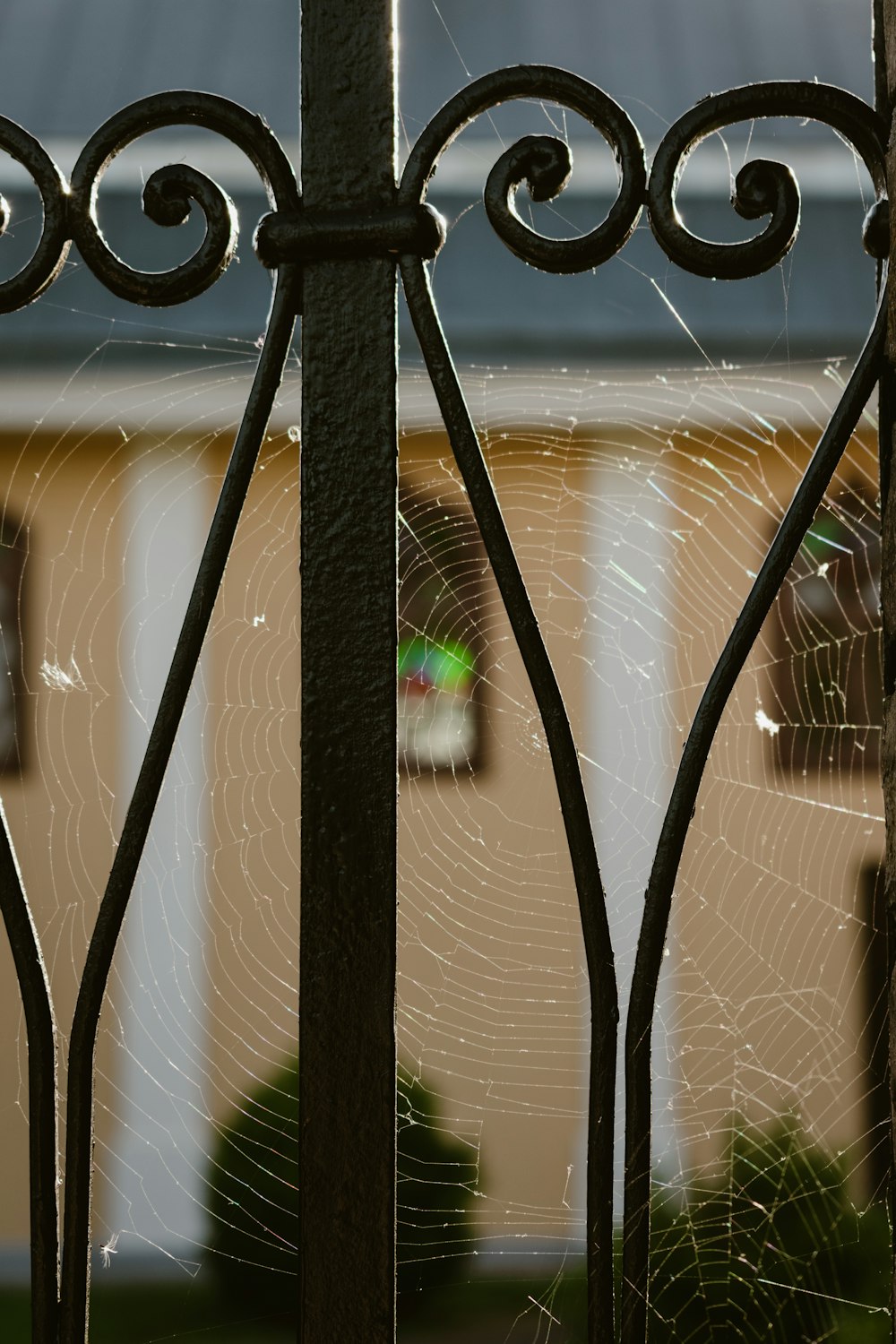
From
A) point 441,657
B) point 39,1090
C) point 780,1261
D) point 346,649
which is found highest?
point 441,657

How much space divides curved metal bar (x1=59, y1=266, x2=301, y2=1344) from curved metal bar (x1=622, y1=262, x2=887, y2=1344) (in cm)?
25

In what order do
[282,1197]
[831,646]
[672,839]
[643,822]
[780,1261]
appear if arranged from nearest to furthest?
1. [672,839]
2. [780,1261]
3. [282,1197]
4. [643,822]
5. [831,646]

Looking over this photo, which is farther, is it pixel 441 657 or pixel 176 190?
pixel 441 657

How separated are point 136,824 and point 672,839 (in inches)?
10.5

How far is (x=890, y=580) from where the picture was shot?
0.59 meters

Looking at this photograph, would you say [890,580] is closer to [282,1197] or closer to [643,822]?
[282,1197]

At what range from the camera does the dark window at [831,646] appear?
4105mm

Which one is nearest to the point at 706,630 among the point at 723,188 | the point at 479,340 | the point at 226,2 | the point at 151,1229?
the point at 479,340

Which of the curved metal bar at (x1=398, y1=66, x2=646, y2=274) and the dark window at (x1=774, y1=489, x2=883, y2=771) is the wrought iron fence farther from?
the dark window at (x1=774, y1=489, x2=883, y2=771)

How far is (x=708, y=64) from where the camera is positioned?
14.4 ft

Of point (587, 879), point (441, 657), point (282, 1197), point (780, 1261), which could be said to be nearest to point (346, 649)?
point (587, 879)

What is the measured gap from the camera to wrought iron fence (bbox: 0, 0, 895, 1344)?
588 millimetres

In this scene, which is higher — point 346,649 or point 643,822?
point 346,649

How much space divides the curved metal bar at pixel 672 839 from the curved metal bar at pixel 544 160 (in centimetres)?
14
